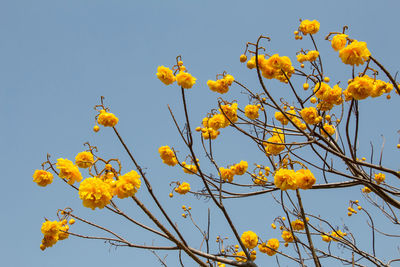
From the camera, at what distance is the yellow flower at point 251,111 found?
3.69m

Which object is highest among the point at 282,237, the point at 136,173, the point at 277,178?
the point at 282,237

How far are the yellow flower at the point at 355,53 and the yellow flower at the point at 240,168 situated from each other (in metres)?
1.67

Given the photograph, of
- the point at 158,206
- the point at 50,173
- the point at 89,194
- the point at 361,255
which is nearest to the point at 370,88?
the point at 158,206

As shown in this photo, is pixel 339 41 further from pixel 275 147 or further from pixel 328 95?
pixel 275 147

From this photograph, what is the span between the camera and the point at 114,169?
2602 millimetres

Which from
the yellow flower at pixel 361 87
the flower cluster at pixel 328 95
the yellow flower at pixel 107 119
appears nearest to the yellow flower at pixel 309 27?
the flower cluster at pixel 328 95

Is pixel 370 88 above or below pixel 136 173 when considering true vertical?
above

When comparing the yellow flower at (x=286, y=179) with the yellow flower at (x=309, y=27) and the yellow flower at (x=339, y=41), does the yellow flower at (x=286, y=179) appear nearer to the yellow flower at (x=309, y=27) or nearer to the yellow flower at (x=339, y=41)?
the yellow flower at (x=339, y=41)

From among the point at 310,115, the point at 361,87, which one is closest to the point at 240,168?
the point at 310,115

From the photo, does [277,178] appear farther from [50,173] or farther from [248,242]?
[50,173]

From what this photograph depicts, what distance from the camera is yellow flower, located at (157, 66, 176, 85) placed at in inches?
112

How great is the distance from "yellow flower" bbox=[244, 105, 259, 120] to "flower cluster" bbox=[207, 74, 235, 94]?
1.62 ft

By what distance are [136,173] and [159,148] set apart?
1.21m

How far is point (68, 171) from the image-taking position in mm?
2865
